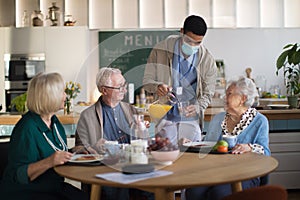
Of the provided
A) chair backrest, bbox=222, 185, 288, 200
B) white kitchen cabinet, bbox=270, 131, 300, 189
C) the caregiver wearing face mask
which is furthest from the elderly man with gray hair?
white kitchen cabinet, bbox=270, 131, 300, 189

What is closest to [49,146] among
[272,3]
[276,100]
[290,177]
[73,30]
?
[290,177]

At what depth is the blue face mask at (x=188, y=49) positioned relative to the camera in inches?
127

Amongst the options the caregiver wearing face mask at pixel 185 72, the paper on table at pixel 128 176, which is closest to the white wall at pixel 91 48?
the caregiver wearing face mask at pixel 185 72

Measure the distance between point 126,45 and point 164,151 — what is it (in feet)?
16.4

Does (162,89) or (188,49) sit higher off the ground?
(188,49)

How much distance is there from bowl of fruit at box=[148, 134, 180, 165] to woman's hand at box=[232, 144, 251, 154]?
484 mm

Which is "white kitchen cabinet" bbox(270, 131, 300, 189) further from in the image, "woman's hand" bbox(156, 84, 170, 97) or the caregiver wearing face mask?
"woman's hand" bbox(156, 84, 170, 97)

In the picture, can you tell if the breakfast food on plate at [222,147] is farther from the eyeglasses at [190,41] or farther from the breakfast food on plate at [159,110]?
the eyeglasses at [190,41]

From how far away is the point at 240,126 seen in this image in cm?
299

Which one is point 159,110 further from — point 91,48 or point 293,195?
point 91,48

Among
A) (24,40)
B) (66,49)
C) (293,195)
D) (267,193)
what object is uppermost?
(24,40)

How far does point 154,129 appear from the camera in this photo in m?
2.93

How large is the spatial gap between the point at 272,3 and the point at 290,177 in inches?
147


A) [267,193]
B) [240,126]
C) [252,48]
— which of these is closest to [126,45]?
[252,48]
